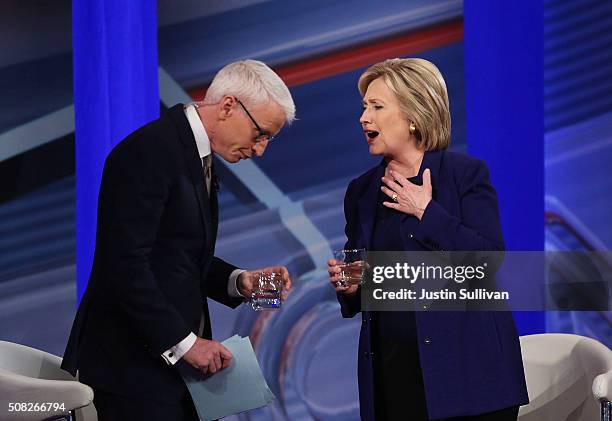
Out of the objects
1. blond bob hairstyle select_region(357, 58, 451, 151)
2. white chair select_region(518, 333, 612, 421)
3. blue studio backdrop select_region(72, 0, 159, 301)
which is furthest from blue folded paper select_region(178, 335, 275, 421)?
blue studio backdrop select_region(72, 0, 159, 301)

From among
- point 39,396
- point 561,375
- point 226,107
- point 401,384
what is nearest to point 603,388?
point 561,375

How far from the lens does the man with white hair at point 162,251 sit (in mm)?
2105

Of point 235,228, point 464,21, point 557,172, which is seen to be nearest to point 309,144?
point 235,228

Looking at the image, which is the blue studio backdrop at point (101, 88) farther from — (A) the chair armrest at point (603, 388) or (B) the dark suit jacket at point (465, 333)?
(A) the chair armrest at point (603, 388)

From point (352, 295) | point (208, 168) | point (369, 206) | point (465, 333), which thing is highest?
point (208, 168)

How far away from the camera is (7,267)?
3566mm

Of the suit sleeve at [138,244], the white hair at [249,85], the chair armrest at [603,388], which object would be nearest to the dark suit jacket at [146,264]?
the suit sleeve at [138,244]

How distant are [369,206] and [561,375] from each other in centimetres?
119

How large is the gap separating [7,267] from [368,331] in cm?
181

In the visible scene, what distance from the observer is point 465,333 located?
7.26 feet

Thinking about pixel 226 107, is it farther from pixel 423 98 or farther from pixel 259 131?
pixel 423 98

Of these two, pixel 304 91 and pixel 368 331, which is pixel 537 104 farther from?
pixel 368 331

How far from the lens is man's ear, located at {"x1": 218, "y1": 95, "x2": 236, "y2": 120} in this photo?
7.45 ft

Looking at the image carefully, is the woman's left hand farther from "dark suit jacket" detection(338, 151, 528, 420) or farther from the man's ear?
the man's ear
